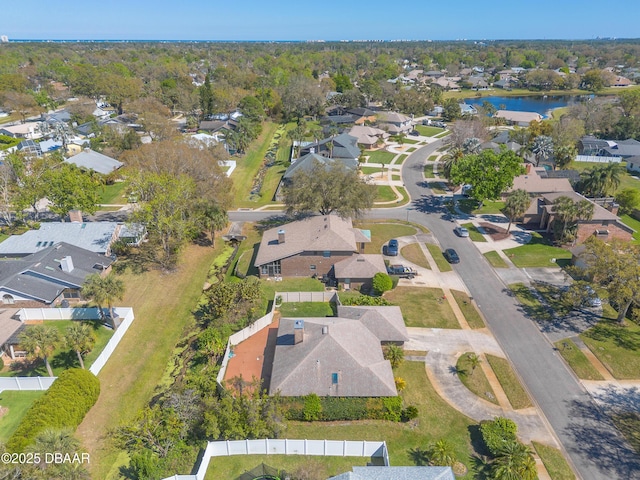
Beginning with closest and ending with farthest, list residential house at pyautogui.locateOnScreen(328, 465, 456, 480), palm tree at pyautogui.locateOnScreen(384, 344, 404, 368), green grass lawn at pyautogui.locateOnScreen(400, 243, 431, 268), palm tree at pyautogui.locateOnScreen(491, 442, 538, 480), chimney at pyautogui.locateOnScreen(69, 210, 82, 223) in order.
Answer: residential house at pyautogui.locateOnScreen(328, 465, 456, 480)
palm tree at pyautogui.locateOnScreen(491, 442, 538, 480)
palm tree at pyautogui.locateOnScreen(384, 344, 404, 368)
green grass lawn at pyautogui.locateOnScreen(400, 243, 431, 268)
chimney at pyautogui.locateOnScreen(69, 210, 82, 223)

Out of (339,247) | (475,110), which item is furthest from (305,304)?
(475,110)

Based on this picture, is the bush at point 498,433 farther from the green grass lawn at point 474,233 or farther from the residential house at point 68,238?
the residential house at point 68,238

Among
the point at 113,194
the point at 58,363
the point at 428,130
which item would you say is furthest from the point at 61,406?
the point at 428,130

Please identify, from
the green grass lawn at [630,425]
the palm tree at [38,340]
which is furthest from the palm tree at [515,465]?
the palm tree at [38,340]

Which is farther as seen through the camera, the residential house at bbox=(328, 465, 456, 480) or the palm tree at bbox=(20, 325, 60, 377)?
the palm tree at bbox=(20, 325, 60, 377)

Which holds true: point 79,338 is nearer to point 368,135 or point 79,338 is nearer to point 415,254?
point 415,254

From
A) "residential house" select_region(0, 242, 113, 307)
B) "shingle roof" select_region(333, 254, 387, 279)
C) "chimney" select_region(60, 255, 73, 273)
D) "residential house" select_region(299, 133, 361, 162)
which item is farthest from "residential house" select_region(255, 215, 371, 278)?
"residential house" select_region(299, 133, 361, 162)

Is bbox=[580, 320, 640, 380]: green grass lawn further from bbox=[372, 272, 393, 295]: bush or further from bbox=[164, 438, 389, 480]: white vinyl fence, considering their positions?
bbox=[164, 438, 389, 480]: white vinyl fence
